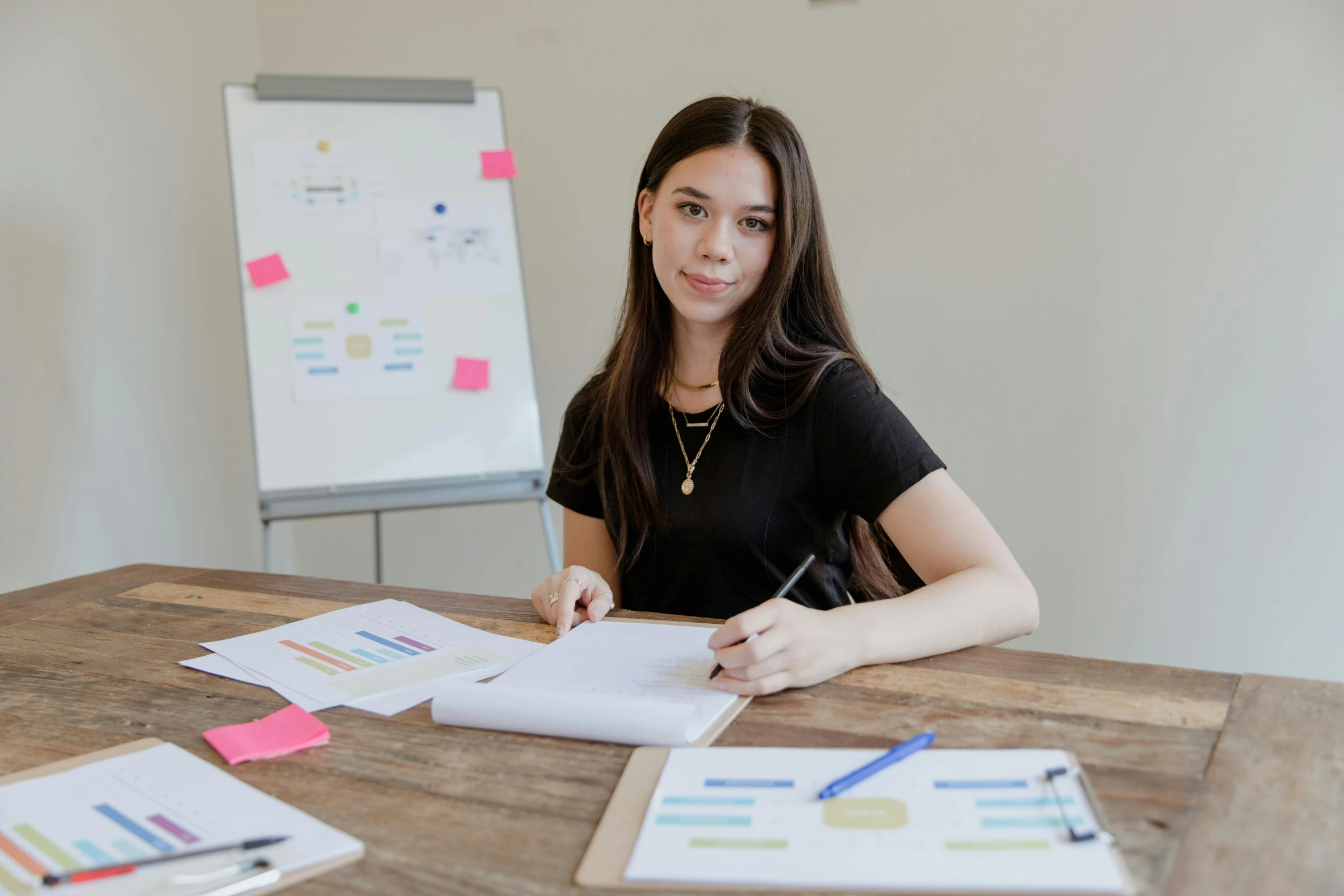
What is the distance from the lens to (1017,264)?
2295mm

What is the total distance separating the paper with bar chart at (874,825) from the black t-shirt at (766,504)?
1.89 ft

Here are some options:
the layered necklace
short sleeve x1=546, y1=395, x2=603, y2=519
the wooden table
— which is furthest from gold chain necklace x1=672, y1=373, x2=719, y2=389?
the wooden table

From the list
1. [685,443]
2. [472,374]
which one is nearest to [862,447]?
[685,443]

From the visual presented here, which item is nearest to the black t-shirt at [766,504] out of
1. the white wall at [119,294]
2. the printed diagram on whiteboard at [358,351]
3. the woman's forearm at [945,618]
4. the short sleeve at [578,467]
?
the short sleeve at [578,467]

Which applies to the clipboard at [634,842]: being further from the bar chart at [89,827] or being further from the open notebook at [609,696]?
the bar chart at [89,827]

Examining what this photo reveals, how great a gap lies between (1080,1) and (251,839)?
227 cm

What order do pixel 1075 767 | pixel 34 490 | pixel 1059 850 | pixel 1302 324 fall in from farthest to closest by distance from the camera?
pixel 34 490
pixel 1302 324
pixel 1075 767
pixel 1059 850

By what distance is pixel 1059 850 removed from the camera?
0.58 metres

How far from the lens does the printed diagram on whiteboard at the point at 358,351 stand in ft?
7.16

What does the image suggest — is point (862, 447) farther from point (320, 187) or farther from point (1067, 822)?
point (320, 187)

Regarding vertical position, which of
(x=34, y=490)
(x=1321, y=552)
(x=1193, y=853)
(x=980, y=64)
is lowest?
(x=1321, y=552)

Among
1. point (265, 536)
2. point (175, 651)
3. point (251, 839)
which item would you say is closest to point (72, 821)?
point (251, 839)

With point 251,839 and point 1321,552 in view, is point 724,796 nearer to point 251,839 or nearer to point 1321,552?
point 251,839

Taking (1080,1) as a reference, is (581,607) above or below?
below
